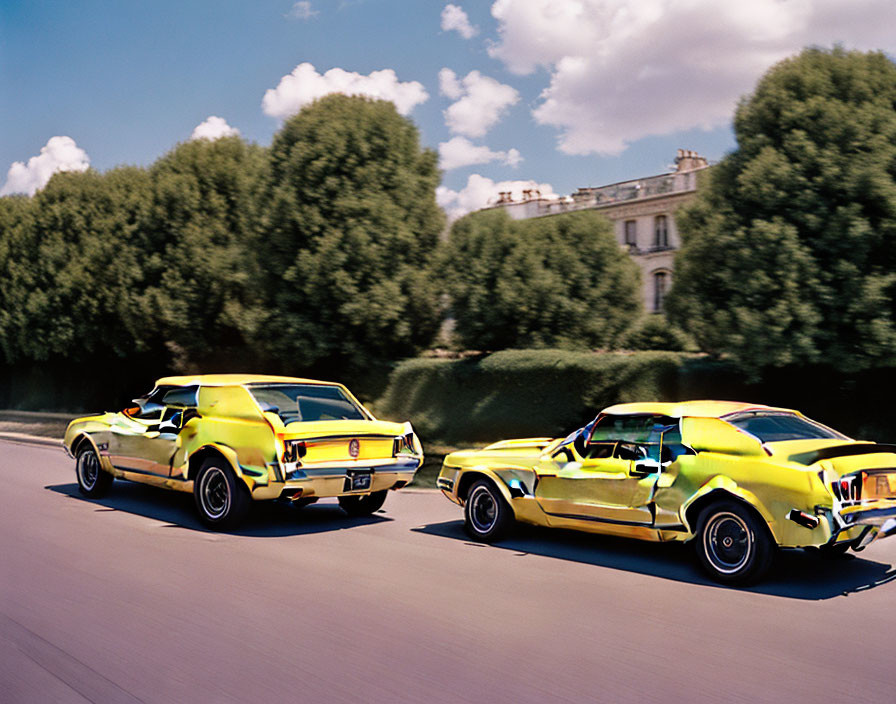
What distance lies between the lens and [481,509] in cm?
905

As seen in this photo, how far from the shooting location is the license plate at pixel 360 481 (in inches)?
363

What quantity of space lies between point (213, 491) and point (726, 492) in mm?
5544

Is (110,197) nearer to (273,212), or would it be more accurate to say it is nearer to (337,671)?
(273,212)

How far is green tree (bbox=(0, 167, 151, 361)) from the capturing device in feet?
85.3

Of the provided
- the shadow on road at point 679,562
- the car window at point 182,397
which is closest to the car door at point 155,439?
the car window at point 182,397

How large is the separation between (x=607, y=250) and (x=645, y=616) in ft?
45.9

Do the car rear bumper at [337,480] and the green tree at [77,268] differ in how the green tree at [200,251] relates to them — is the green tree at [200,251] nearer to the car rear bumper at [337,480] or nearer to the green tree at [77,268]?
the green tree at [77,268]

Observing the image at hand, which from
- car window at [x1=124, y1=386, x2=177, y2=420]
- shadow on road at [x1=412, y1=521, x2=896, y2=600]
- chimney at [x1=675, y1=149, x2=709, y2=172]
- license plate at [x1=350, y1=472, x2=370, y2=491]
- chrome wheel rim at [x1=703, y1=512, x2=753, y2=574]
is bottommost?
shadow on road at [x1=412, y1=521, x2=896, y2=600]

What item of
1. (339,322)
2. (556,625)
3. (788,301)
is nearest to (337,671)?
(556,625)

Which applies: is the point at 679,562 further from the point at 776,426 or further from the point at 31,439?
the point at 31,439

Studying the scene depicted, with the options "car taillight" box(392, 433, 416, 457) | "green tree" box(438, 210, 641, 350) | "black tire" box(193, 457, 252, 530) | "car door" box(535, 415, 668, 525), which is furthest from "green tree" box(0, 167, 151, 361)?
"car door" box(535, 415, 668, 525)

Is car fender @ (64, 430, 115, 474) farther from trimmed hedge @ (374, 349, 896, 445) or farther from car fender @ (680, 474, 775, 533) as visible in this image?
trimmed hedge @ (374, 349, 896, 445)

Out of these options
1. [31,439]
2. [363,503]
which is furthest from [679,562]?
[31,439]

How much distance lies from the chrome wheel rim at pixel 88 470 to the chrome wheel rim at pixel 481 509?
5574 mm
